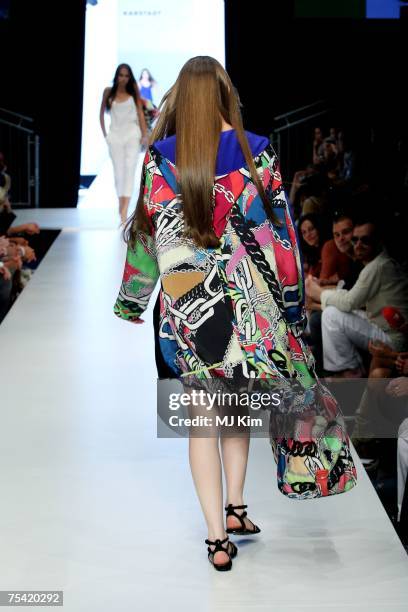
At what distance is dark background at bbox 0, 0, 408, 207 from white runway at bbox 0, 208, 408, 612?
A: 5937 millimetres

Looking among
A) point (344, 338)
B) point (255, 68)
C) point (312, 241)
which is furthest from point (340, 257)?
point (255, 68)

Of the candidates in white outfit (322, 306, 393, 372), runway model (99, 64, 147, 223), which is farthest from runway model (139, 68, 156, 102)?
white outfit (322, 306, 393, 372)

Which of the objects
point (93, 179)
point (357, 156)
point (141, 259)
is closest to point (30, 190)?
point (93, 179)

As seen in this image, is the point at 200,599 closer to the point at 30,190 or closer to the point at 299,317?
the point at 299,317

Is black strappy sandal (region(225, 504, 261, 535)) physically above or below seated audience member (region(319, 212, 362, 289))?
below

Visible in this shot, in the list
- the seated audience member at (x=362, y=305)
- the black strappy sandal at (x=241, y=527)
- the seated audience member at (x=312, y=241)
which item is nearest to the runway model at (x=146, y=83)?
the seated audience member at (x=312, y=241)

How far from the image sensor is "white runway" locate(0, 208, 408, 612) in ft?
6.91

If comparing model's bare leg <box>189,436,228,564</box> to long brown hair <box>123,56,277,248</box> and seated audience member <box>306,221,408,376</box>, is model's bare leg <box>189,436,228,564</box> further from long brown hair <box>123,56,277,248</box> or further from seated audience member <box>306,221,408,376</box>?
seated audience member <box>306,221,408,376</box>

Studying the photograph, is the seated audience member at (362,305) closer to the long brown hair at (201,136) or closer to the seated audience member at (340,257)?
the seated audience member at (340,257)

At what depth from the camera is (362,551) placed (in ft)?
7.54

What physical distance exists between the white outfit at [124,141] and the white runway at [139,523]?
4430 millimetres

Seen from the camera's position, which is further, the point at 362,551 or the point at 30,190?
the point at 30,190

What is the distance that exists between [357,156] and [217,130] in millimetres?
5058

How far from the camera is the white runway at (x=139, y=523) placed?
2.11 meters
